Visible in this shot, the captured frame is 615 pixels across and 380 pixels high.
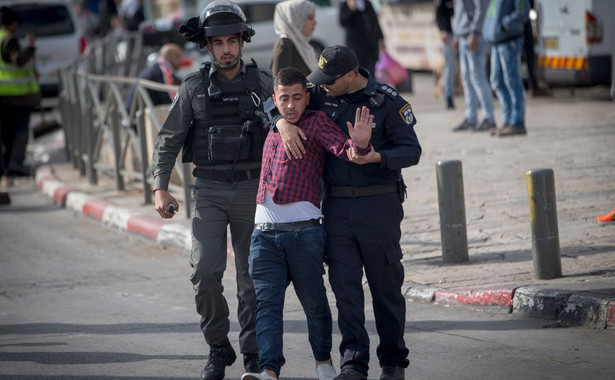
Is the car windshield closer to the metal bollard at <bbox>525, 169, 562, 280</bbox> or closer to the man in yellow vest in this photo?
the man in yellow vest

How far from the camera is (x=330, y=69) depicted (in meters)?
4.96

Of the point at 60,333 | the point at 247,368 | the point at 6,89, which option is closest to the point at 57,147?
the point at 6,89

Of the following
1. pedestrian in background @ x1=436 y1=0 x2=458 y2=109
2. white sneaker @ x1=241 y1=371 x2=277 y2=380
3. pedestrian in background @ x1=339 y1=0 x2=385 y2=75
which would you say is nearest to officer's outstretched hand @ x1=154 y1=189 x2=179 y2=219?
white sneaker @ x1=241 y1=371 x2=277 y2=380

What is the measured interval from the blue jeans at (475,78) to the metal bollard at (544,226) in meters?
6.25

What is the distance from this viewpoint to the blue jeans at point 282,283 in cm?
498

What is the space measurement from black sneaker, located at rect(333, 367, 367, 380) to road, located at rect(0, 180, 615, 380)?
1.06 ft

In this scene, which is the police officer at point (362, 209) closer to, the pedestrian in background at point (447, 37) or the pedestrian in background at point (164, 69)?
the pedestrian in background at point (164, 69)

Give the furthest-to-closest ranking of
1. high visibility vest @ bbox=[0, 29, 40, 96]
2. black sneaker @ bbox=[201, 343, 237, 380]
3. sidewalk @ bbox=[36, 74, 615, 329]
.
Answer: high visibility vest @ bbox=[0, 29, 40, 96]
sidewalk @ bbox=[36, 74, 615, 329]
black sneaker @ bbox=[201, 343, 237, 380]

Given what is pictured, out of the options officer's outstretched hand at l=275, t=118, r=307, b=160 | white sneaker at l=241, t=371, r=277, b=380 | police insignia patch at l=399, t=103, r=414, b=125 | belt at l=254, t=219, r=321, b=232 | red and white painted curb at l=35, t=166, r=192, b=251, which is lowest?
white sneaker at l=241, t=371, r=277, b=380

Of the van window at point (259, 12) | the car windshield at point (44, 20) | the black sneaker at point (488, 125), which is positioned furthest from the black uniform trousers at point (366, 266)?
the car windshield at point (44, 20)

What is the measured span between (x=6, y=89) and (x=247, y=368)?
9.18 meters

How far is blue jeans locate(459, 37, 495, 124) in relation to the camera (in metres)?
13.0

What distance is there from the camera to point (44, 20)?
22.2 metres

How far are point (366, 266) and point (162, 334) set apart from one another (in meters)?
1.84
